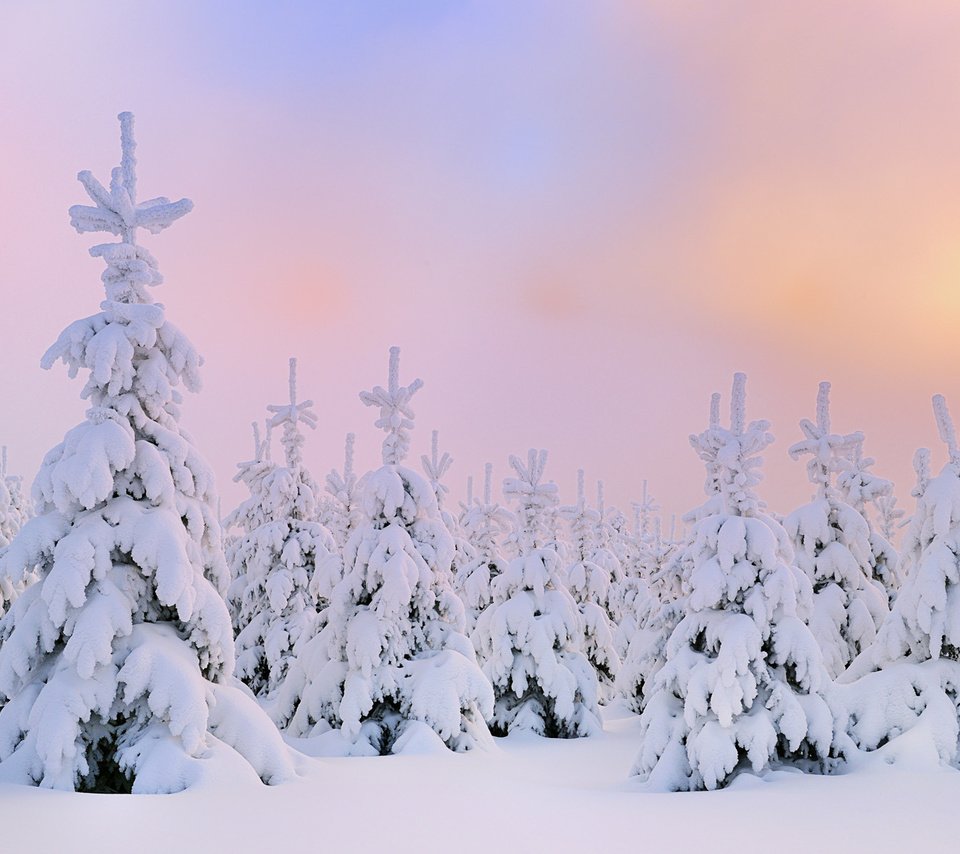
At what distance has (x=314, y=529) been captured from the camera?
87.5 ft

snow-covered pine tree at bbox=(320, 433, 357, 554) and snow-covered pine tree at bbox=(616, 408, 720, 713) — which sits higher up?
snow-covered pine tree at bbox=(320, 433, 357, 554)

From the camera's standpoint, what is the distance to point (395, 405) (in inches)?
817

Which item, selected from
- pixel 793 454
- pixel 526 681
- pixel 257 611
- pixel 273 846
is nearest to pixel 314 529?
pixel 257 611

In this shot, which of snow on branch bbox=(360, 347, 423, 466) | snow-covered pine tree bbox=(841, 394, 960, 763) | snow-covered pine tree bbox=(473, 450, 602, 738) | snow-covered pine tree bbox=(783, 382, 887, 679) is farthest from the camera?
snow-covered pine tree bbox=(473, 450, 602, 738)

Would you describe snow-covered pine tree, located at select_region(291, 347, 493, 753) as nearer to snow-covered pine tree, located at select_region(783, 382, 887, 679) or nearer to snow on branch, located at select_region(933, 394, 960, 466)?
snow-covered pine tree, located at select_region(783, 382, 887, 679)

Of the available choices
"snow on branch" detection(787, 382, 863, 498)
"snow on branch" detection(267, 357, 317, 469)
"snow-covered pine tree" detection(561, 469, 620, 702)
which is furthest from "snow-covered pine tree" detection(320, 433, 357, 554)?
"snow on branch" detection(787, 382, 863, 498)

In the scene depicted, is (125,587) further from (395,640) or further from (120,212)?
(395,640)

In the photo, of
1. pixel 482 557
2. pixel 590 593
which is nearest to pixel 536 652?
pixel 482 557

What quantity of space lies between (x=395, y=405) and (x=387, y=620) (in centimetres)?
512

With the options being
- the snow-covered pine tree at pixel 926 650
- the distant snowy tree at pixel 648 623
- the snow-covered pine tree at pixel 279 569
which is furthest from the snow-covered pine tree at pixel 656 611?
the snow-covered pine tree at pixel 279 569

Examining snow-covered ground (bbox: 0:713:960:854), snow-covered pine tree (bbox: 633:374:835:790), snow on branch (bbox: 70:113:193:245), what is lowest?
snow-covered ground (bbox: 0:713:960:854)

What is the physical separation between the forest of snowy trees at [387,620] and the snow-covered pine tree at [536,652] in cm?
8

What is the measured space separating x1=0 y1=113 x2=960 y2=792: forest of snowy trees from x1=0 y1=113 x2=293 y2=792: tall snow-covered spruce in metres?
0.03

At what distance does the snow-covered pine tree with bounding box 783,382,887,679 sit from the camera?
21922 millimetres
